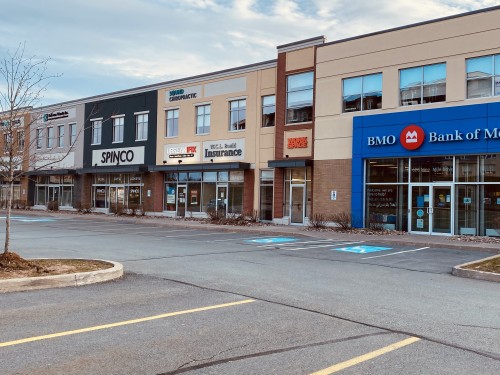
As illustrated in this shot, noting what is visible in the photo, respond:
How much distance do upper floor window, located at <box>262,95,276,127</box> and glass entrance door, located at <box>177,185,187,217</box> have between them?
743cm

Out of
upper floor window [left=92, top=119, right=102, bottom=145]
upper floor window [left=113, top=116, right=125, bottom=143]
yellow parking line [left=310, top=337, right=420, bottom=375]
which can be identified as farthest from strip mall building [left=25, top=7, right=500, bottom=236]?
yellow parking line [left=310, top=337, right=420, bottom=375]

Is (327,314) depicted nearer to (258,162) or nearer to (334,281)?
(334,281)

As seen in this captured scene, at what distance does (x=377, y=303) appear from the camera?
7.62 meters

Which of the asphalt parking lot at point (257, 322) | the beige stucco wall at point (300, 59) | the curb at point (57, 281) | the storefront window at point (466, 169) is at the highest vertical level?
the beige stucco wall at point (300, 59)

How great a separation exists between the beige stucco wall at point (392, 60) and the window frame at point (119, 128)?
16589 millimetres

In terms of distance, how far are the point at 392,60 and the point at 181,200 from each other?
52.1 ft

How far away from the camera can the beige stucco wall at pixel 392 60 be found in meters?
20.1

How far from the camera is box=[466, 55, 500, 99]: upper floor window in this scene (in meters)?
19.6

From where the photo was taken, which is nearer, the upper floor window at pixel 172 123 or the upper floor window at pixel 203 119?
the upper floor window at pixel 203 119

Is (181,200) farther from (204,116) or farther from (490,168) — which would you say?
(490,168)

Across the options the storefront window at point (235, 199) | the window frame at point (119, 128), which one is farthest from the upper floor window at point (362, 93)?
the window frame at point (119, 128)

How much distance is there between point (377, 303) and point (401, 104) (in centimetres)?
1624

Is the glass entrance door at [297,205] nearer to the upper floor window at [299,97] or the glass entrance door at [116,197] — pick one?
the upper floor window at [299,97]

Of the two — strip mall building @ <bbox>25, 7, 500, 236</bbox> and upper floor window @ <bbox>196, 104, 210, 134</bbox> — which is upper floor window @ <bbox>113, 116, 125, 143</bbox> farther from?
upper floor window @ <bbox>196, 104, 210, 134</bbox>
